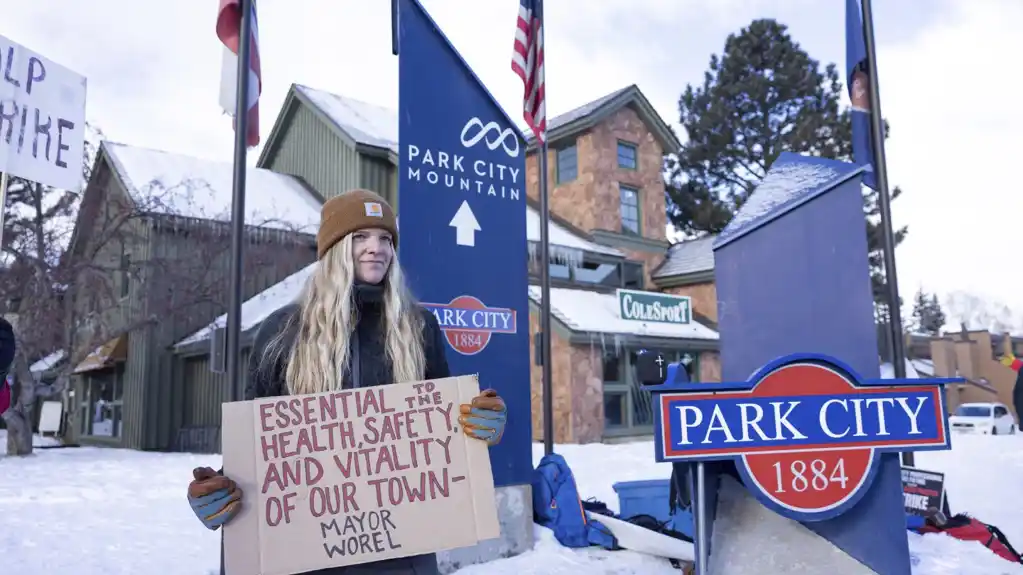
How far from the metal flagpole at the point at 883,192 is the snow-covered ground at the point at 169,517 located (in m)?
1.65

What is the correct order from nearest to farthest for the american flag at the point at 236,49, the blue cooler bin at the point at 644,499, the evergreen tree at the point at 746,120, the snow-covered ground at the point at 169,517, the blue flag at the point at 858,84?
the american flag at the point at 236,49
the snow-covered ground at the point at 169,517
the blue cooler bin at the point at 644,499
the blue flag at the point at 858,84
the evergreen tree at the point at 746,120

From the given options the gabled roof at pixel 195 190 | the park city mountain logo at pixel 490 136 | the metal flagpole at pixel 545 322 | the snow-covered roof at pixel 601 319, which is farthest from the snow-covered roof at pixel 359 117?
the park city mountain logo at pixel 490 136

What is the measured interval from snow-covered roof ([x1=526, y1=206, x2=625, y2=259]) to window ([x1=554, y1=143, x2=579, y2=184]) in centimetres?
125

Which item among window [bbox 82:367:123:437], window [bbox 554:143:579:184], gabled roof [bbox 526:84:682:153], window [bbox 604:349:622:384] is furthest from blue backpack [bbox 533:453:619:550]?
window [bbox 82:367:123:437]

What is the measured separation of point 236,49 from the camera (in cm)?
537

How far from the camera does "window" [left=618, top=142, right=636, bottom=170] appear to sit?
20.9m

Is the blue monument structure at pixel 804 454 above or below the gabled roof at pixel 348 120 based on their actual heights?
below

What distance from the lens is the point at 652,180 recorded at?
21.7 metres

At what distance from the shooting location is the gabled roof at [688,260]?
68.3 ft

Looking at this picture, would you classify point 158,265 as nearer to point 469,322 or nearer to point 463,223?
point 463,223

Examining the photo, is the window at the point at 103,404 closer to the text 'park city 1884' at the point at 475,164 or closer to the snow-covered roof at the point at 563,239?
the snow-covered roof at the point at 563,239

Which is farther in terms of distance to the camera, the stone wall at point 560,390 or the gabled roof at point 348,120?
the gabled roof at point 348,120

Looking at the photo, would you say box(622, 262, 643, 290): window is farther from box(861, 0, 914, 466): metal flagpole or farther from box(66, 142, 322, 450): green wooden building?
box(861, 0, 914, 466): metal flagpole

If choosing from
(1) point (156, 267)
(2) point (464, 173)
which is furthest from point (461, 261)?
(1) point (156, 267)
